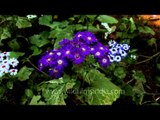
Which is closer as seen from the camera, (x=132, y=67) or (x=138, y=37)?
(x=132, y=67)

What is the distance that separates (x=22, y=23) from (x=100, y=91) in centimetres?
93

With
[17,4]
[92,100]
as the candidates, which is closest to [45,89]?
[92,100]

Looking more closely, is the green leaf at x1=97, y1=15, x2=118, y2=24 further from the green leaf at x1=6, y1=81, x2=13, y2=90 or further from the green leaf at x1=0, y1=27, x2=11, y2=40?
the green leaf at x1=6, y1=81, x2=13, y2=90

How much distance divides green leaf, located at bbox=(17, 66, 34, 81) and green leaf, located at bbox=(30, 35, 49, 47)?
29 cm

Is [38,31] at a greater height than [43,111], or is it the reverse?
[38,31]

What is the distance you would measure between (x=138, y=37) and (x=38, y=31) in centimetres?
83

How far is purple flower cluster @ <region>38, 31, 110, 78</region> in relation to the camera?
7.36 feet

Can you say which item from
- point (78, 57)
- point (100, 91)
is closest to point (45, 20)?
point (78, 57)

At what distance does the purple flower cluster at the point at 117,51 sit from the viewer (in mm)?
2592

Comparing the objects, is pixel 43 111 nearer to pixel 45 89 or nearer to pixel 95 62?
pixel 45 89

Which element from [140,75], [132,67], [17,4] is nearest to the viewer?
[17,4]

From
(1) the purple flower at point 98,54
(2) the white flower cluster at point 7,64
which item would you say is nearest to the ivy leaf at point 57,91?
(1) the purple flower at point 98,54

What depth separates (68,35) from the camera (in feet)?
8.78

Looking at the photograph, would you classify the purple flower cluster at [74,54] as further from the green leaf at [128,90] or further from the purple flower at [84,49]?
the green leaf at [128,90]
